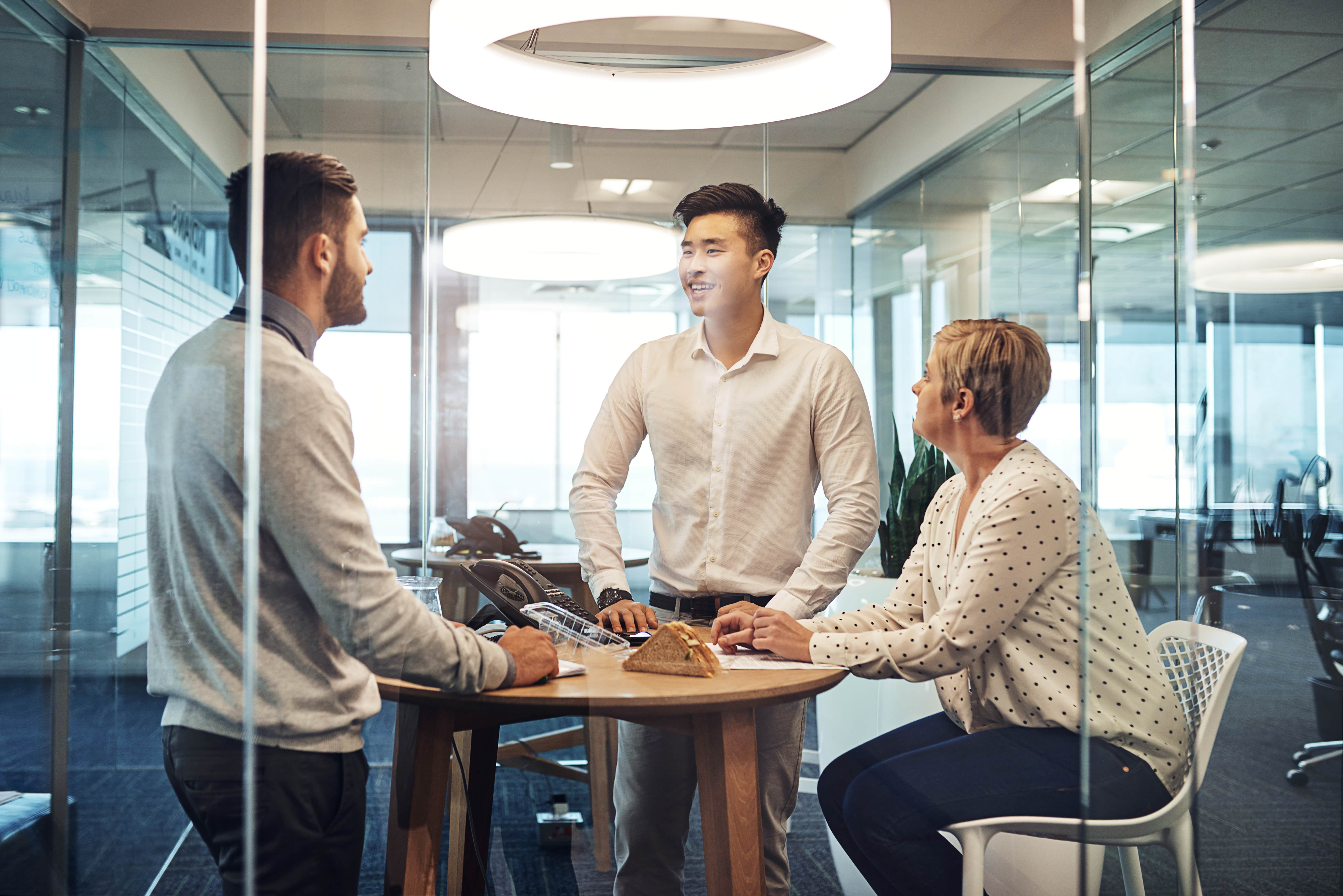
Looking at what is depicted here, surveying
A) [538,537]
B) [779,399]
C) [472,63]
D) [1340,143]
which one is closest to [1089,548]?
[779,399]

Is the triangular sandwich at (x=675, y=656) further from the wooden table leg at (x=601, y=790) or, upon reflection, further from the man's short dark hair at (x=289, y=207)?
the wooden table leg at (x=601, y=790)

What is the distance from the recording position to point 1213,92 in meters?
2.06

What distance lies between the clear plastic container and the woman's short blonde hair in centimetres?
77

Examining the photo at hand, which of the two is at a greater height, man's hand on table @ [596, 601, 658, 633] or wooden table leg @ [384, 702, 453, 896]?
man's hand on table @ [596, 601, 658, 633]

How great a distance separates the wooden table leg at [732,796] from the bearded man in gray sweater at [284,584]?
39 centimetres

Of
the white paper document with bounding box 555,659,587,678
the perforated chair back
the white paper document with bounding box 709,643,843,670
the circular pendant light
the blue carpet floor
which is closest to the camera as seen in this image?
the blue carpet floor

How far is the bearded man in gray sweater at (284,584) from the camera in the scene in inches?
46.8

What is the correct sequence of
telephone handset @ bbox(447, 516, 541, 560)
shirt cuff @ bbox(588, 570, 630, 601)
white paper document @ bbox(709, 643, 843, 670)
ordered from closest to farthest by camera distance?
white paper document @ bbox(709, 643, 843, 670), shirt cuff @ bbox(588, 570, 630, 601), telephone handset @ bbox(447, 516, 541, 560)

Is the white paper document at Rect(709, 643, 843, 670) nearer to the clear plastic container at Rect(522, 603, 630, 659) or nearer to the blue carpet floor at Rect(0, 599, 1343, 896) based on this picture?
the clear plastic container at Rect(522, 603, 630, 659)

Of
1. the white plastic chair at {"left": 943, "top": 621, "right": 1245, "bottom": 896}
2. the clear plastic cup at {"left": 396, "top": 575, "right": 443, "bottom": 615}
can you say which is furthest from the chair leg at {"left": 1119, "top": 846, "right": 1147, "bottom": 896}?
the clear plastic cup at {"left": 396, "top": 575, "right": 443, "bottom": 615}

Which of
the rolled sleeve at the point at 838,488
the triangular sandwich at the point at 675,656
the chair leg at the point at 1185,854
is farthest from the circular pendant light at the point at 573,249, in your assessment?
the chair leg at the point at 1185,854

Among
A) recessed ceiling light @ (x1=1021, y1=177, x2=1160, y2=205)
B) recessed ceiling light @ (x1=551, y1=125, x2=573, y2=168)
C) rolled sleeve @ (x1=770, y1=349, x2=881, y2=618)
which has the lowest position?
rolled sleeve @ (x1=770, y1=349, x2=881, y2=618)

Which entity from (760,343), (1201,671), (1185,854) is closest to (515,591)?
(760,343)

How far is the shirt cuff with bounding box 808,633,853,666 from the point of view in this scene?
5.16ft
